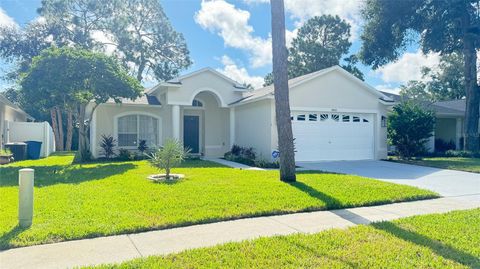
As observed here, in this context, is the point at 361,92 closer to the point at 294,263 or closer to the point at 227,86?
the point at 227,86

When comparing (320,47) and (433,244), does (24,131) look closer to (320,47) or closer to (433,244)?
(433,244)

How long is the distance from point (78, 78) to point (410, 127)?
16479 millimetres

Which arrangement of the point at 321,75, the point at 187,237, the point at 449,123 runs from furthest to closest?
the point at 449,123 → the point at 321,75 → the point at 187,237

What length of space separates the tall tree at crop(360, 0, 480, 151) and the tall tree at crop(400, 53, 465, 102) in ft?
50.8

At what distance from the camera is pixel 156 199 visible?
24.1 ft

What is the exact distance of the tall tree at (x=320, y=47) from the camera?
118 feet

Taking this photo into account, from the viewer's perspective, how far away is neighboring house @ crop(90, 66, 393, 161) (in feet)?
53.8

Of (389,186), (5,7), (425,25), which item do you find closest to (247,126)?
→ (389,186)

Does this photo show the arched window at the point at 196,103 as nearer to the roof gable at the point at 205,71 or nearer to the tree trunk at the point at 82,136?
the roof gable at the point at 205,71

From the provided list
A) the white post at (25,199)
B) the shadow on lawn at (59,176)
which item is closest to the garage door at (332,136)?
the shadow on lawn at (59,176)

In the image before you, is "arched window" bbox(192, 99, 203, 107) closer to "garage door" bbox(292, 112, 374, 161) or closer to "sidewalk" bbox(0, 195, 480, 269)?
"garage door" bbox(292, 112, 374, 161)

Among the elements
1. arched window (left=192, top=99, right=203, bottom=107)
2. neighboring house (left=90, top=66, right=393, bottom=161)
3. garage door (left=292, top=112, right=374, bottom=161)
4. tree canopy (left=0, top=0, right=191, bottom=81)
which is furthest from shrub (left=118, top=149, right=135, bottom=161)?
tree canopy (left=0, top=0, right=191, bottom=81)

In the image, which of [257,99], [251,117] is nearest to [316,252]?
[257,99]

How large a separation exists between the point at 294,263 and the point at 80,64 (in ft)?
43.1
